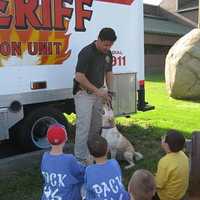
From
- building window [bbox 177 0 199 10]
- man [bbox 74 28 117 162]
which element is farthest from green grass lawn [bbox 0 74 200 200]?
building window [bbox 177 0 199 10]

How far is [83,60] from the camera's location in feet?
19.3

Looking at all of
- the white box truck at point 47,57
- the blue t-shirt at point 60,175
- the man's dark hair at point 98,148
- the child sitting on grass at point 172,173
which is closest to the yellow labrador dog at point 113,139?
the white box truck at point 47,57

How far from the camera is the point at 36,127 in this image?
7191mm

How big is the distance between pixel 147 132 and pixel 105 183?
5039 millimetres

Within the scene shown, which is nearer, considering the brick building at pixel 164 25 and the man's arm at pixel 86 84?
the man's arm at pixel 86 84

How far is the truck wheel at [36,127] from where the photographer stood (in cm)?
694

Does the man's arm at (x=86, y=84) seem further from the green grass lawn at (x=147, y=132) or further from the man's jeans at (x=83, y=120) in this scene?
the green grass lawn at (x=147, y=132)

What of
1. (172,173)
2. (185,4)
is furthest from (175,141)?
(185,4)

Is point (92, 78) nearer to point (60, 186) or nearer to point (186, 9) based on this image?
point (60, 186)

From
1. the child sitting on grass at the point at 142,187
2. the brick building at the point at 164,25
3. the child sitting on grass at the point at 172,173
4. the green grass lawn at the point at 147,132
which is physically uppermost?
the brick building at the point at 164,25

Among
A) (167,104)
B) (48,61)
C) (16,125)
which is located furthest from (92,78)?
(167,104)

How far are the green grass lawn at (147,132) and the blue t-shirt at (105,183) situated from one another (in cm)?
178

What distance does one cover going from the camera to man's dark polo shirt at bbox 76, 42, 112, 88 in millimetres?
5906

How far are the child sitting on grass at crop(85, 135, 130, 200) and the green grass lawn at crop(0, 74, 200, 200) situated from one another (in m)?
1.77
